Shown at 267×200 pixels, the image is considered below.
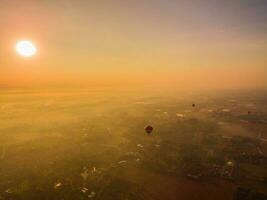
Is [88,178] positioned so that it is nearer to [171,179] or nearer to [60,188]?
[60,188]

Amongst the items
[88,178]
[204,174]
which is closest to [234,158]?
[204,174]

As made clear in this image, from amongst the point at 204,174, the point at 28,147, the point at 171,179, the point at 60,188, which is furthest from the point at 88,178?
the point at 28,147

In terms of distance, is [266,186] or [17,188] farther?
[266,186]

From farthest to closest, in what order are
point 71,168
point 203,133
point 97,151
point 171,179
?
Result: point 203,133, point 97,151, point 71,168, point 171,179

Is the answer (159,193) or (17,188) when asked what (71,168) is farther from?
(159,193)

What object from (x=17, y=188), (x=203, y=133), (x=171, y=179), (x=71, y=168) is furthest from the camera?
(x=203, y=133)

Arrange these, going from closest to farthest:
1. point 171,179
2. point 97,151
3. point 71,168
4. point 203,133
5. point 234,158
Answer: point 171,179
point 71,168
point 234,158
point 97,151
point 203,133

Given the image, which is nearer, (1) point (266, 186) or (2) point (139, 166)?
(1) point (266, 186)

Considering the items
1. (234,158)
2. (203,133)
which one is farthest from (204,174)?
(203,133)

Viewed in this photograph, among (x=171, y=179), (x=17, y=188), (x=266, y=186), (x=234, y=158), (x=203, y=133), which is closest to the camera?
(x=17, y=188)
